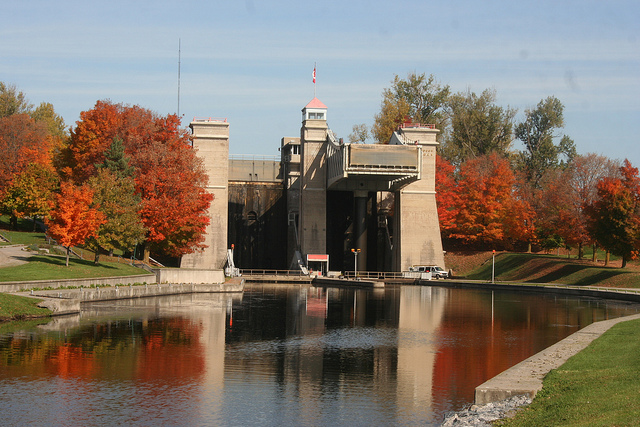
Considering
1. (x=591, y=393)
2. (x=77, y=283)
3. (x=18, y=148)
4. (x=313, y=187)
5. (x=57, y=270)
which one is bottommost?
(x=591, y=393)

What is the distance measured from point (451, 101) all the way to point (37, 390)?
8616 cm

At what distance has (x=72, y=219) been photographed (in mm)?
44344

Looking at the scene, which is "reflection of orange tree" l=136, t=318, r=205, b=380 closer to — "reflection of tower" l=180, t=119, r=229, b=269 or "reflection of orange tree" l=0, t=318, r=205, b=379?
"reflection of orange tree" l=0, t=318, r=205, b=379

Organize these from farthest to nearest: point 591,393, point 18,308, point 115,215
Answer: point 115,215 → point 18,308 → point 591,393

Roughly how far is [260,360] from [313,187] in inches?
1932

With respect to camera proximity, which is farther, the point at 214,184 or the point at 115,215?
the point at 214,184

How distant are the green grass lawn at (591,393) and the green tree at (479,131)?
77.1 m

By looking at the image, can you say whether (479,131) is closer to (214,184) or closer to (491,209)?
(491,209)

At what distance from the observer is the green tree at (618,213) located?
2196 inches

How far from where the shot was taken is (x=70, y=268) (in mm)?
43094

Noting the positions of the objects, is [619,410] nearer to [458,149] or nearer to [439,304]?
[439,304]

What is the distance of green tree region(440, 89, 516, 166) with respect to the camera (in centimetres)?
9519

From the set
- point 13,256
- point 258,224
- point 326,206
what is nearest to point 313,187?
point 326,206

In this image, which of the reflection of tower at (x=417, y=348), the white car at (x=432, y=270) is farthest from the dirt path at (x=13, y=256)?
the white car at (x=432, y=270)
